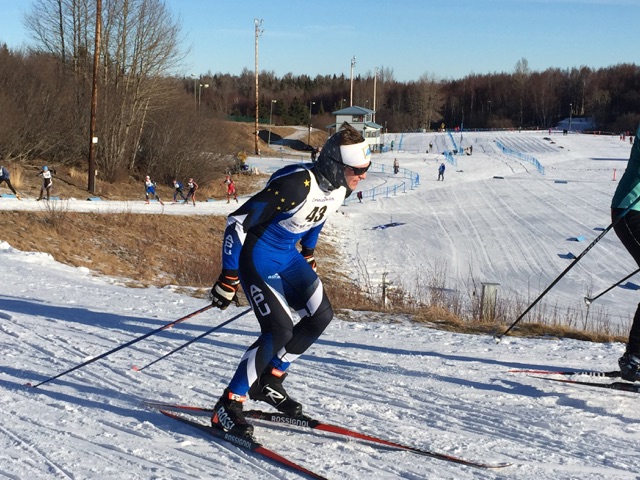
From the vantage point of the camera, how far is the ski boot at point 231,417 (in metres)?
4.26

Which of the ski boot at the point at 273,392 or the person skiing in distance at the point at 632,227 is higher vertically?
the person skiing in distance at the point at 632,227

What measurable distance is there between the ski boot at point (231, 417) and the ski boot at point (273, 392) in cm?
24

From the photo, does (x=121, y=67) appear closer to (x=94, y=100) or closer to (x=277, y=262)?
(x=94, y=100)

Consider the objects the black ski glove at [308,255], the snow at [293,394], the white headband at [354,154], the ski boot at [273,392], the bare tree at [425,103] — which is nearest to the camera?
the snow at [293,394]

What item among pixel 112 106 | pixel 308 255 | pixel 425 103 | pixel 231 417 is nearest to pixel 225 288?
pixel 231 417

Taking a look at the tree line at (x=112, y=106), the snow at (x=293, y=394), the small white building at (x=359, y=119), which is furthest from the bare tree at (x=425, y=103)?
the snow at (x=293, y=394)

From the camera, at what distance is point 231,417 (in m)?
4.34

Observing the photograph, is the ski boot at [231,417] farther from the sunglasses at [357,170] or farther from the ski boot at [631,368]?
the ski boot at [631,368]

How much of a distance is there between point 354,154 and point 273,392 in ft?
5.55

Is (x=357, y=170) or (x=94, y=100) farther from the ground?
(x=94, y=100)

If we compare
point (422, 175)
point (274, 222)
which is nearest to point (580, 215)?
point (422, 175)

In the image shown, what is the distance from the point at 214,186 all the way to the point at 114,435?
138 feet

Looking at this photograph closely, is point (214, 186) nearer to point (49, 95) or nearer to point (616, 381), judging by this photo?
point (49, 95)

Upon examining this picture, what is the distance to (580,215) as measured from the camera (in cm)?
4072
